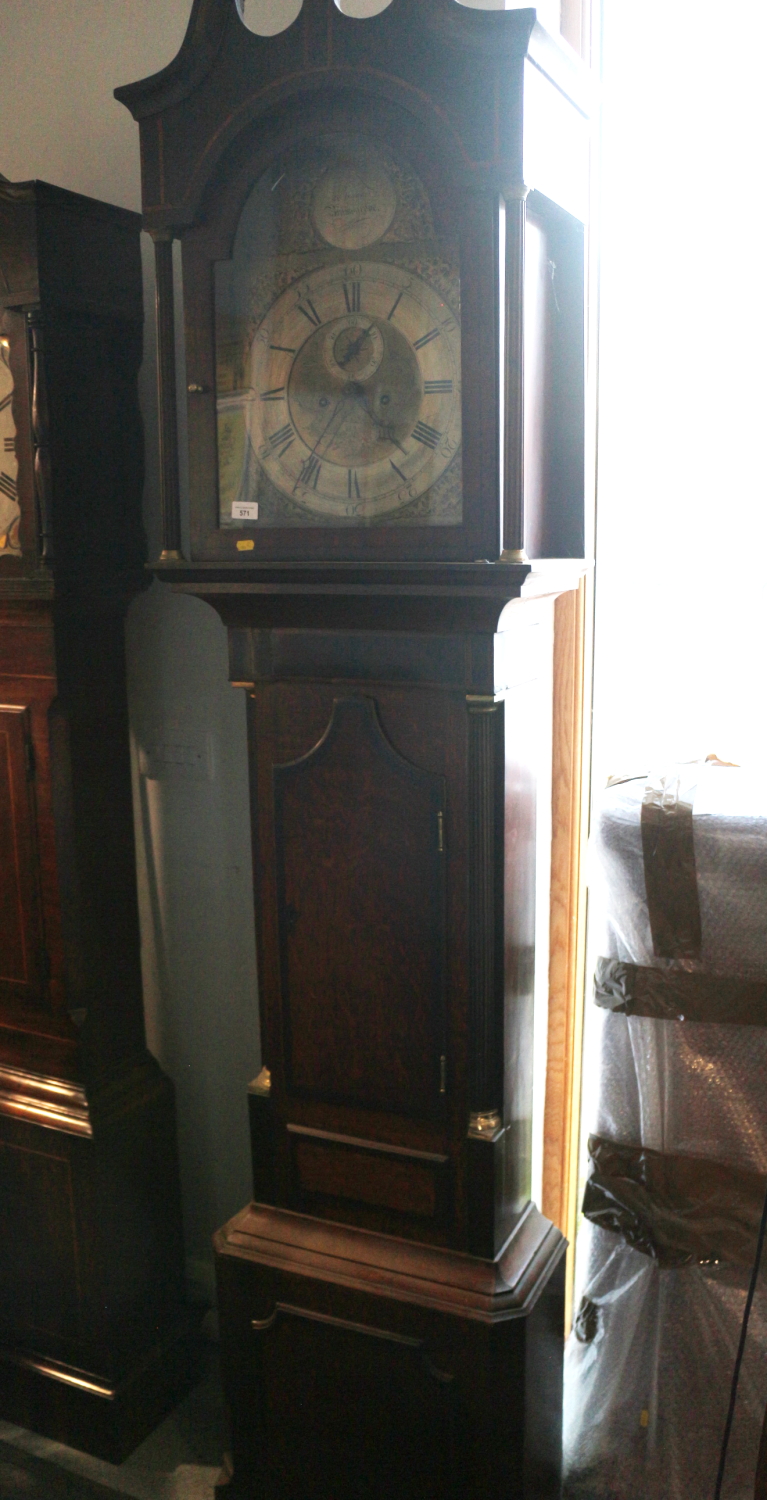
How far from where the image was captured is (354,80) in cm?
127

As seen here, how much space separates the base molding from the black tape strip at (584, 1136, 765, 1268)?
2.87 feet

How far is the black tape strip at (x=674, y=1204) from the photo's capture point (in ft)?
4.87

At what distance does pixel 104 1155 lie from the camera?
6.14 ft

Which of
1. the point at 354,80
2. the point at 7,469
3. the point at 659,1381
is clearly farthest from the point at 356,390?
the point at 659,1381

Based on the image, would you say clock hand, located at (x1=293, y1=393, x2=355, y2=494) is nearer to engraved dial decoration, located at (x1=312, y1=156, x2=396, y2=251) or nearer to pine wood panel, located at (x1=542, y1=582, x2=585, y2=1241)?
engraved dial decoration, located at (x1=312, y1=156, x2=396, y2=251)

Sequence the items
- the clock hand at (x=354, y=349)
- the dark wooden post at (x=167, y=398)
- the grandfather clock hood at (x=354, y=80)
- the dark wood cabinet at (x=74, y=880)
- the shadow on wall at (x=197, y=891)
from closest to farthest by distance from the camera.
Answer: the grandfather clock hood at (x=354, y=80) < the clock hand at (x=354, y=349) < the dark wooden post at (x=167, y=398) < the dark wood cabinet at (x=74, y=880) < the shadow on wall at (x=197, y=891)

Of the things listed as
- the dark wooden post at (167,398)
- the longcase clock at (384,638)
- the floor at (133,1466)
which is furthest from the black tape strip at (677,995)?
the floor at (133,1466)

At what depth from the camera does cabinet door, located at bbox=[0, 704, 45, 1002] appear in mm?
1815

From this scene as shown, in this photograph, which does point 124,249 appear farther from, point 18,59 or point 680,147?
point 680,147

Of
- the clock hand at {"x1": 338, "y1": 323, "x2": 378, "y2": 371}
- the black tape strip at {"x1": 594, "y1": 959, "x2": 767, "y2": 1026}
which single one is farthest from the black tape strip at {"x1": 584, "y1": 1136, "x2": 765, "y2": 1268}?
the clock hand at {"x1": 338, "y1": 323, "x2": 378, "y2": 371}

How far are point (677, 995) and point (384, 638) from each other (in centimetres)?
60

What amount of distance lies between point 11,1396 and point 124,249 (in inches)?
75.1

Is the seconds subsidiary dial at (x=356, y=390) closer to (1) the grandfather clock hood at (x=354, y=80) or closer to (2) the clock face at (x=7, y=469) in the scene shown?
(1) the grandfather clock hood at (x=354, y=80)

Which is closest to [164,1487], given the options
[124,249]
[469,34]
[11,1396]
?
[11,1396]
